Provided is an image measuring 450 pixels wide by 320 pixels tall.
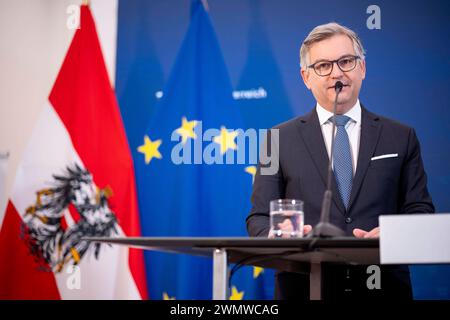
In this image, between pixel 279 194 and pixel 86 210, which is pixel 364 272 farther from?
pixel 86 210

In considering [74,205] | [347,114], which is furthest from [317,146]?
[74,205]

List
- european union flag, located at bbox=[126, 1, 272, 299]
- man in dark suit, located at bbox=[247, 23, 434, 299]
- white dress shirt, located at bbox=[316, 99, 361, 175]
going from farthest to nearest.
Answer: european union flag, located at bbox=[126, 1, 272, 299] → white dress shirt, located at bbox=[316, 99, 361, 175] → man in dark suit, located at bbox=[247, 23, 434, 299]

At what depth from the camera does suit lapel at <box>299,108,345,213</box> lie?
2836 mm

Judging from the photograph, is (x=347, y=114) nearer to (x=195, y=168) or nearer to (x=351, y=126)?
(x=351, y=126)

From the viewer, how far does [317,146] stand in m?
3.01

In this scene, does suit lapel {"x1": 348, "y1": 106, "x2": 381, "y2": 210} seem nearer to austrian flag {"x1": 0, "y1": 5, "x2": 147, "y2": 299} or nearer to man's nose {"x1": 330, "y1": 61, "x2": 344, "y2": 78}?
man's nose {"x1": 330, "y1": 61, "x2": 344, "y2": 78}

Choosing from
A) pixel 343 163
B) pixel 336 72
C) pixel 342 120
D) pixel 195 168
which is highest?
pixel 336 72

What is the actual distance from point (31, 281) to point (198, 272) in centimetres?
111

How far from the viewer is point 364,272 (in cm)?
278

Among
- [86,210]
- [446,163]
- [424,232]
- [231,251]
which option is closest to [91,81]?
[86,210]

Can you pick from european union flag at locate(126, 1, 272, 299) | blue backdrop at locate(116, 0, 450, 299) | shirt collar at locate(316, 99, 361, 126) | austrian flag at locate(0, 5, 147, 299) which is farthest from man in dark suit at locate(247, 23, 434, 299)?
austrian flag at locate(0, 5, 147, 299)

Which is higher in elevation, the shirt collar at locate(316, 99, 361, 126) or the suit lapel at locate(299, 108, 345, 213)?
the shirt collar at locate(316, 99, 361, 126)

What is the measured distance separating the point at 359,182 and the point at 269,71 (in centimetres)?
143

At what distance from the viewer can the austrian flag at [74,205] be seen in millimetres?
4059
